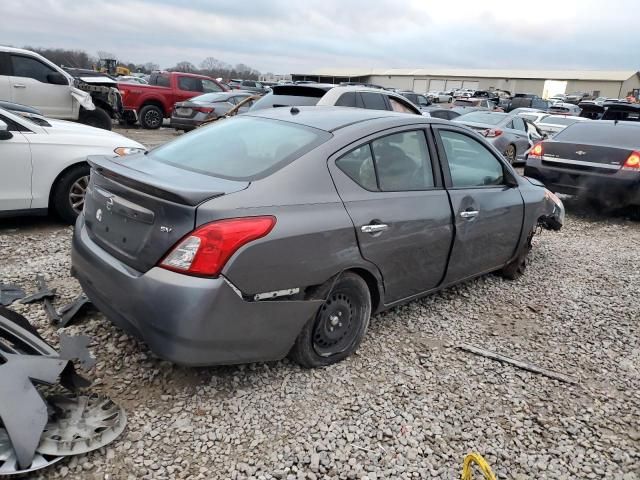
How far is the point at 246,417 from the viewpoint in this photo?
269 cm

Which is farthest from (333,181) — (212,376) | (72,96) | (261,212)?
(72,96)

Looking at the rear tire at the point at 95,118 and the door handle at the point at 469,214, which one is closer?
the door handle at the point at 469,214

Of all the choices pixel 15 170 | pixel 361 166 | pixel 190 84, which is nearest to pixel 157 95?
pixel 190 84

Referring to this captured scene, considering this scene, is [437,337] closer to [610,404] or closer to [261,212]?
[610,404]

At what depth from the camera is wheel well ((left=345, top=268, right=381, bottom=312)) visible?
3.17 metres

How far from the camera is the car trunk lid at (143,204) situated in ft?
8.15

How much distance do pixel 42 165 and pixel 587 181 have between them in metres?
7.25

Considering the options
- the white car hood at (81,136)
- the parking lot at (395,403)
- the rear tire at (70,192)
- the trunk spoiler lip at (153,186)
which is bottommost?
the parking lot at (395,403)

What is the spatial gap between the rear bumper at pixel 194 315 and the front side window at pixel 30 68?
380 inches

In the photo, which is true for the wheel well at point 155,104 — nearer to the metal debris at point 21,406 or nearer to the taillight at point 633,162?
the taillight at point 633,162

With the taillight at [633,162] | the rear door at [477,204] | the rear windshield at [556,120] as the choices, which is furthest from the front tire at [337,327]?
the rear windshield at [556,120]

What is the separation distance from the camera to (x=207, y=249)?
7.98 feet

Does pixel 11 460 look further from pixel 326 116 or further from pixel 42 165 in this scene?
pixel 42 165

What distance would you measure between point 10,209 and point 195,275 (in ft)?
11.4
